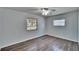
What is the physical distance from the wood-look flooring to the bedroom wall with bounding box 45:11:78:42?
0.09 meters

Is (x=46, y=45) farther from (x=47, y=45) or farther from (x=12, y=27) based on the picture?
(x=12, y=27)

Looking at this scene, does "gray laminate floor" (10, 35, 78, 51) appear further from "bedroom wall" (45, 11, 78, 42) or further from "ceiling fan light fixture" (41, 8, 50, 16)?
"ceiling fan light fixture" (41, 8, 50, 16)

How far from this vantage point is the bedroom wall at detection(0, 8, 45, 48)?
4.94 ft

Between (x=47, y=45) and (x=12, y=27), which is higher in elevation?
(x=12, y=27)

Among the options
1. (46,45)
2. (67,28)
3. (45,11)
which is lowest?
(46,45)

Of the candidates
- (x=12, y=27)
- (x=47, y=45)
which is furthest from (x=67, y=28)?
(x=12, y=27)

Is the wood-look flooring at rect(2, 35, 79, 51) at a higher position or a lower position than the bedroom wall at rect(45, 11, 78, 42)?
lower

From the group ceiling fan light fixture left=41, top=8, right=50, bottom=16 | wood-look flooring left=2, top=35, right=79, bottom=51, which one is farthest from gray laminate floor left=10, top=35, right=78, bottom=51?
ceiling fan light fixture left=41, top=8, right=50, bottom=16

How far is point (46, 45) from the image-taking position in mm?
1642

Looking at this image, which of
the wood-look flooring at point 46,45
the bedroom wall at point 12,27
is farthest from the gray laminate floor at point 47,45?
the bedroom wall at point 12,27

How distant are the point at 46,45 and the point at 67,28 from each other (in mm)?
513

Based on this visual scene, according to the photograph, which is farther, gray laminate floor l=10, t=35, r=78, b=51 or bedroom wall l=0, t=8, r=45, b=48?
gray laminate floor l=10, t=35, r=78, b=51
